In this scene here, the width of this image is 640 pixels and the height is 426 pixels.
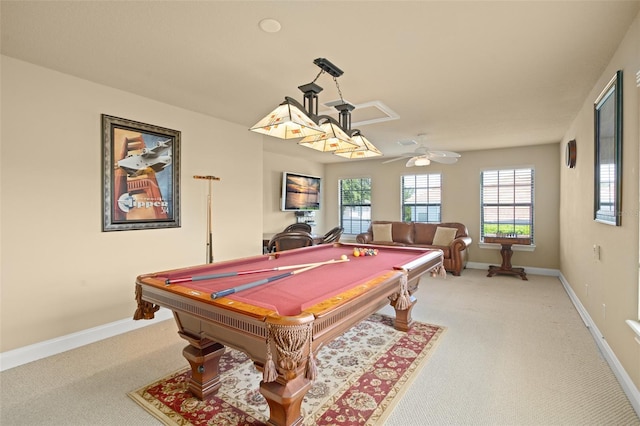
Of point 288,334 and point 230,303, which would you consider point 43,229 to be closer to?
point 230,303

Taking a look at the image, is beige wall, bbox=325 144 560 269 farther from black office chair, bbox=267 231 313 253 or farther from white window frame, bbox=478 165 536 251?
black office chair, bbox=267 231 313 253

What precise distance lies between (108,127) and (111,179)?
1.68 feet

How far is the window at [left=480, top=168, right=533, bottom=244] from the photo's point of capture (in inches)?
250

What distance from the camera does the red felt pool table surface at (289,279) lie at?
1719 millimetres

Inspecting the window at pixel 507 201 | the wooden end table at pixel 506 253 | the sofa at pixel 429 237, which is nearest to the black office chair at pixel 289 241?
the sofa at pixel 429 237

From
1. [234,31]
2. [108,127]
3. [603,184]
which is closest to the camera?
[234,31]

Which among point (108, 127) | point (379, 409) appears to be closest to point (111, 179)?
point (108, 127)

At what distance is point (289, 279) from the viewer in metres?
2.27

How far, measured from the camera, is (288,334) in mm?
1368

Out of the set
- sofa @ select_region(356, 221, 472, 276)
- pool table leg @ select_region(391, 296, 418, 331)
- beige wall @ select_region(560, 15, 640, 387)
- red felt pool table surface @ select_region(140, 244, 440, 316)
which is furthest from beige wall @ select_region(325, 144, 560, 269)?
pool table leg @ select_region(391, 296, 418, 331)

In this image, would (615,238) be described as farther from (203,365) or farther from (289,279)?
(203,365)

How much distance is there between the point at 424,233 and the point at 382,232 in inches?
35.2

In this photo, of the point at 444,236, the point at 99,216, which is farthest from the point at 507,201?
the point at 99,216

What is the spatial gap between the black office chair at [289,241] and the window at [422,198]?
12.3 ft
